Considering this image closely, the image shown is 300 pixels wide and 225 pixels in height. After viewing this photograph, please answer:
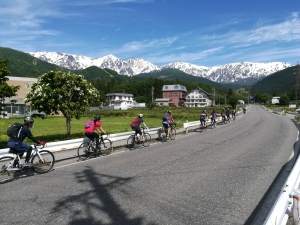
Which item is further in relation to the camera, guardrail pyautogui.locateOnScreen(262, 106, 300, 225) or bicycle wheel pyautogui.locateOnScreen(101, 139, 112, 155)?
bicycle wheel pyautogui.locateOnScreen(101, 139, 112, 155)

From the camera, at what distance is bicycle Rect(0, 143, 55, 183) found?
7.28m

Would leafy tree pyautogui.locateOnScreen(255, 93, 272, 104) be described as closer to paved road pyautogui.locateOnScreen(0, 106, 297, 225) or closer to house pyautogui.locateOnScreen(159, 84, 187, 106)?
house pyautogui.locateOnScreen(159, 84, 187, 106)

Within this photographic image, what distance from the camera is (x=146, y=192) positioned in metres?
5.87

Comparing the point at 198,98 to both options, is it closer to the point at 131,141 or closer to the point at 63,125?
the point at 63,125

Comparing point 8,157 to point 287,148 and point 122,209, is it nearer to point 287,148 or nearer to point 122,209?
point 122,209

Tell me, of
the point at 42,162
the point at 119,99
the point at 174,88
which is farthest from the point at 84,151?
the point at 174,88

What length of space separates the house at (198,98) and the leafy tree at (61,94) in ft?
371

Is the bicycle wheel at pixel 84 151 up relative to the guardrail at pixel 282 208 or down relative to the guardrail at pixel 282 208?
down

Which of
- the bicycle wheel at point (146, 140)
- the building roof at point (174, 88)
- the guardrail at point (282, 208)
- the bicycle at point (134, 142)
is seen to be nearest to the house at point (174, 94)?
the building roof at point (174, 88)

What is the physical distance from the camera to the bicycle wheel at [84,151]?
10.3 metres

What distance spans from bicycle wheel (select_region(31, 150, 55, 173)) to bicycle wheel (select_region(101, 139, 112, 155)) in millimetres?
3082

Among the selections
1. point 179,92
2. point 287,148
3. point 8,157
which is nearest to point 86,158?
point 8,157

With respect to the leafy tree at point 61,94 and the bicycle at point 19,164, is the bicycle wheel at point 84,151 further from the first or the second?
the leafy tree at point 61,94

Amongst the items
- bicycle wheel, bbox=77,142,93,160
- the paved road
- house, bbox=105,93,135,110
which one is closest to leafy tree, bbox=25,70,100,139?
bicycle wheel, bbox=77,142,93,160
